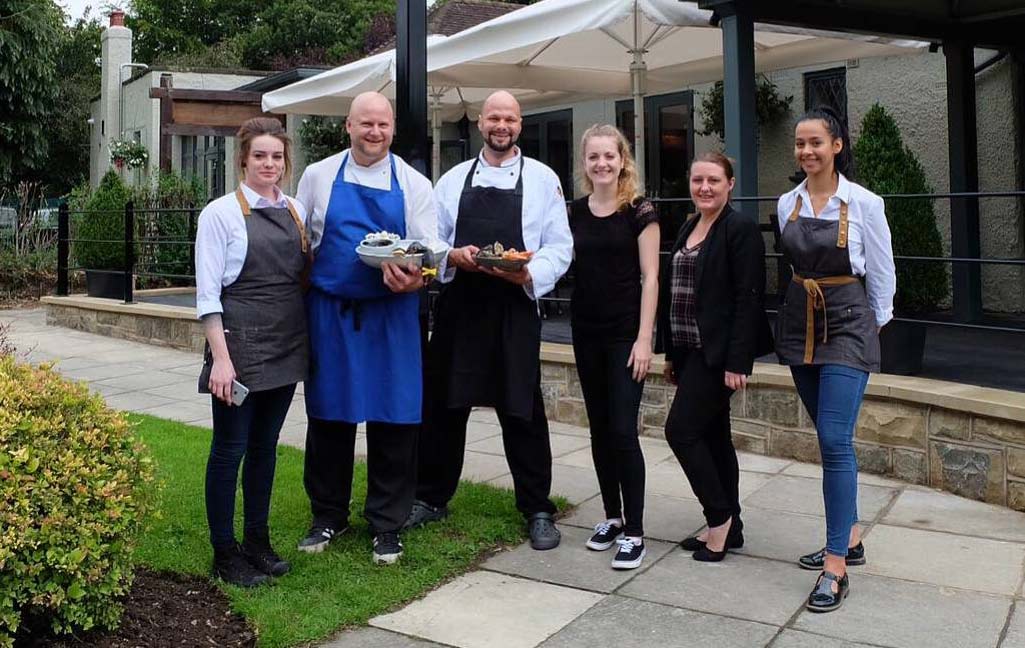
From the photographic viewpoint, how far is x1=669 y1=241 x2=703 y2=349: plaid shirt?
12.9 ft

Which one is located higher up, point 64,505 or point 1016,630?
point 64,505

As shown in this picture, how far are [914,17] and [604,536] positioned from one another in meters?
5.01

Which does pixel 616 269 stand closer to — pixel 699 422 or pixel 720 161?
pixel 720 161

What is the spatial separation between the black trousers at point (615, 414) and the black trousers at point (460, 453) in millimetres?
258

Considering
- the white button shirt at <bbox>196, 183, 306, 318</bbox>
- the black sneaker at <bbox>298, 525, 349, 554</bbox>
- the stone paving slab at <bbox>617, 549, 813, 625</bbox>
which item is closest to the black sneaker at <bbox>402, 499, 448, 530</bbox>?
the black sneaker at <bbox>298, 525, 349, 554</bbox>

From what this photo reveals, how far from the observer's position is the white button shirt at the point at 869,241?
11.7 ft

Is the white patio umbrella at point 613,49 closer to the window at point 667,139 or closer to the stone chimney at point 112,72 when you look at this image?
the window at point 667,139

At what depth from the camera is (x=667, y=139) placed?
12.0 m

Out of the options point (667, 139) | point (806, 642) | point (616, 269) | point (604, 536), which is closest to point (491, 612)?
point (604, 536)

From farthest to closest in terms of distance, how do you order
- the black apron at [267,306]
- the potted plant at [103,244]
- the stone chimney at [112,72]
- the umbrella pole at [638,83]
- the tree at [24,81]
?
1. the stone chimney at [112,72]
2. the tree at [24,81]
3. the potted plant at [103,244]
4. the umbrella pole at [638,83]
5. the black apron at [267,306]

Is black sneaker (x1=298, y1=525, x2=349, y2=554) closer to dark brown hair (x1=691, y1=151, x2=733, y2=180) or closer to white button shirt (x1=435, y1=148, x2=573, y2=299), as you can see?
white button shirt (x1=435, y1=148, x2=573, y2=299)

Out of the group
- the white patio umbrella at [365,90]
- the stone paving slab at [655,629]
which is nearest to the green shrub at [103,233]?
the white patio umbrella at [365,90]

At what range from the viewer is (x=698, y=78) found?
9281mm

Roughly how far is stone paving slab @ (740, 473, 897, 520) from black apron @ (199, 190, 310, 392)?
244 cm
